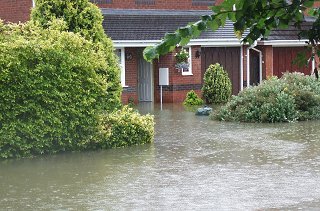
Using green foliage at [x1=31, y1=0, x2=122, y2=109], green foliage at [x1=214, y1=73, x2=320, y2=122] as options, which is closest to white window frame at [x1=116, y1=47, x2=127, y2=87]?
green foliage at [x1=214, y1=73, x2=320, y2=122]

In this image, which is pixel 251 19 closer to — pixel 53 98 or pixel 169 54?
pixel 53 98

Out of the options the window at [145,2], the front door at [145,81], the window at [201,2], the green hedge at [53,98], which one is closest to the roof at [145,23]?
the window at [145,2]

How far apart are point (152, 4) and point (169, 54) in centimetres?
302

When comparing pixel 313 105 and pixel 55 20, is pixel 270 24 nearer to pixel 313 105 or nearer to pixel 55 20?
pixel 55 20

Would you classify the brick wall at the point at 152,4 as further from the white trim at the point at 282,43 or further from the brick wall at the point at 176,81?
the white trim at the point at 282,43

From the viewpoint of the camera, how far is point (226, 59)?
31.0 meters

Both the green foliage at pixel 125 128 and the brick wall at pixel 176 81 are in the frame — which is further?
the brick wall at pixel 176 81

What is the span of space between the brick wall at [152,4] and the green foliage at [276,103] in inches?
387

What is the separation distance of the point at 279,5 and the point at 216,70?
25070mm

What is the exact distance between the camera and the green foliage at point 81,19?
15969 mm

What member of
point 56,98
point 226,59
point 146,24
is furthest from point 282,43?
point 56,98

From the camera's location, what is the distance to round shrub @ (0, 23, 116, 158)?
44.0ft

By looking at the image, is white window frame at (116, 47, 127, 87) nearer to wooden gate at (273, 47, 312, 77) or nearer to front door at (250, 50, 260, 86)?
front door at (250, 50, 260, 86)

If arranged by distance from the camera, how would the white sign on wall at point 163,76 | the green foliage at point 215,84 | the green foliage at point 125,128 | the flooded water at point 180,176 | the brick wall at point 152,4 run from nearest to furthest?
the flooded water at point 180,176 → the green foliage at point 125,128 → the green foliage at point 215,84 → the white sign on wall at point 163,76 → the brick wall at point 152,4
